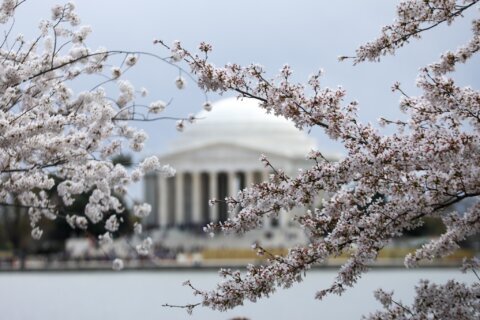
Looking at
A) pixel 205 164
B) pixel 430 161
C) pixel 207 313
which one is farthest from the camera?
pixel 205 164

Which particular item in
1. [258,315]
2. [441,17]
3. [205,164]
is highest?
[205,164]

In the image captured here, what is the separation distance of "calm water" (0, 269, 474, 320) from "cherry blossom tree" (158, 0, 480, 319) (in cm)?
2495

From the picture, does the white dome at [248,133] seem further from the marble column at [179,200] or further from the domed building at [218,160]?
the marble column at [179,200]

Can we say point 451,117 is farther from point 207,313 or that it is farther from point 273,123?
point 273,123

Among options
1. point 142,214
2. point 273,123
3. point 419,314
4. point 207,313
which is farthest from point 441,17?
point 273,123

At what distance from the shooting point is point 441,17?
38.3ft

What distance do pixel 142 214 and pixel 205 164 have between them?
11353 cm

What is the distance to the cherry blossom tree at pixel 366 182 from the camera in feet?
37.3

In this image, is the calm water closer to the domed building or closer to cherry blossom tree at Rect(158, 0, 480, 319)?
cherry blossom tree at Rect(158, 0, 480, 319)

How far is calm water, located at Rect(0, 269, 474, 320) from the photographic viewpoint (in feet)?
137

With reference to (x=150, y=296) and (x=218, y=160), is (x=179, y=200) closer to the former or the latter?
(x=218, y=160)

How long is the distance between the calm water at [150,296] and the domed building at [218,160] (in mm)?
50505

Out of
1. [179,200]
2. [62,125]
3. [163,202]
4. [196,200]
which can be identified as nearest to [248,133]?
[196,200]

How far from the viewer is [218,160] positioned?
13262 cm
